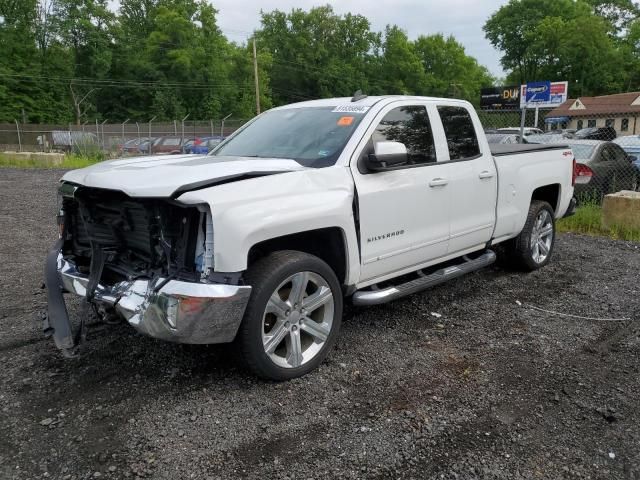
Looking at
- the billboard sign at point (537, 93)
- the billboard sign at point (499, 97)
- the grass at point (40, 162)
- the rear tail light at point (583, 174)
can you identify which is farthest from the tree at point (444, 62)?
the rear tail light at point (583, 174)

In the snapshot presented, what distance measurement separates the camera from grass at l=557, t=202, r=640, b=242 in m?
8.39

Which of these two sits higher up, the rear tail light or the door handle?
the door handle

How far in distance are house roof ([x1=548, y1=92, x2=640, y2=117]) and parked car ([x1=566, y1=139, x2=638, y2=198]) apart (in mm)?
34707

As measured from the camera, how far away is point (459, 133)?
16.7 feet

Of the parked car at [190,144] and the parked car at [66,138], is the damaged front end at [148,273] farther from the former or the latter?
the parked car at [190,144]

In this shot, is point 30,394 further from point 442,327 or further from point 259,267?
point 442,327

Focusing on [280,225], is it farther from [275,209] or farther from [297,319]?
[297,319]

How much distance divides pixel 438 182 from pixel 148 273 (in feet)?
8.00

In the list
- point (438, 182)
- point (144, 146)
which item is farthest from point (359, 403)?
point (144, 146)

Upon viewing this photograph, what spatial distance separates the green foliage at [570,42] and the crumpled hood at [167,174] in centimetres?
7181

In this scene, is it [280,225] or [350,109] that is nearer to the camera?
[280,225]

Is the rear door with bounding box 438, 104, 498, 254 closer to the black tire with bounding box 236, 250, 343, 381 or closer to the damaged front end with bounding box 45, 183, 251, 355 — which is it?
the black tire with bounding box 236, 250, 343, 381

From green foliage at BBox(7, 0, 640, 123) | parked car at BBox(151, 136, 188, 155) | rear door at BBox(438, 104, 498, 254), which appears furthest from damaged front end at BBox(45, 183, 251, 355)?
green foliage at BBox(7, 0, 640, 123)

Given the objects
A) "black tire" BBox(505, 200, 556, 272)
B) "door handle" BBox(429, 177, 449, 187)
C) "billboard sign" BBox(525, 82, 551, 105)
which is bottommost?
"black tire" BBox(505, 200, 556, 272)
